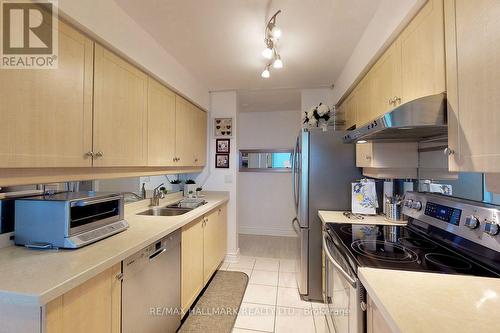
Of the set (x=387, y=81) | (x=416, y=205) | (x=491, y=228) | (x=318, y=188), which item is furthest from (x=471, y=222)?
(x=318, y=188)

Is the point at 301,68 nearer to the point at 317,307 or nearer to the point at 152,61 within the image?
the point at 152,61

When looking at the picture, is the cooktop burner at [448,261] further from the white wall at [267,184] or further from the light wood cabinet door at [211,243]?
the white wall at [267,184]

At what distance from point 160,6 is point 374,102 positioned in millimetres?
1794

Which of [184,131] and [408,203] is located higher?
[184,131]

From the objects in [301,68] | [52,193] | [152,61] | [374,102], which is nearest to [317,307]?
[374,102]

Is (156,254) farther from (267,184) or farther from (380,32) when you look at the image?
(267,184)

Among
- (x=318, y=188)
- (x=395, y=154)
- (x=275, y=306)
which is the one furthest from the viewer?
(x=318, y=188)

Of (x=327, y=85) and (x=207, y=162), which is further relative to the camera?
(x=207, y=162)

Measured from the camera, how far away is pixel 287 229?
4301 millimetres

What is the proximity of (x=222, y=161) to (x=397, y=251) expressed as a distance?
→ 245 centimetres

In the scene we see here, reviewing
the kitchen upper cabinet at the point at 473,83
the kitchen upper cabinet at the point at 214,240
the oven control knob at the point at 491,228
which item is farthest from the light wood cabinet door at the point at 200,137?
the oven control knob at the point at 491,228

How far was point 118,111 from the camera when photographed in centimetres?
162

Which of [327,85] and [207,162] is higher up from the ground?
[327,85]

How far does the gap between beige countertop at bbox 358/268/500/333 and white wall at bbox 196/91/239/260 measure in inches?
93.9
